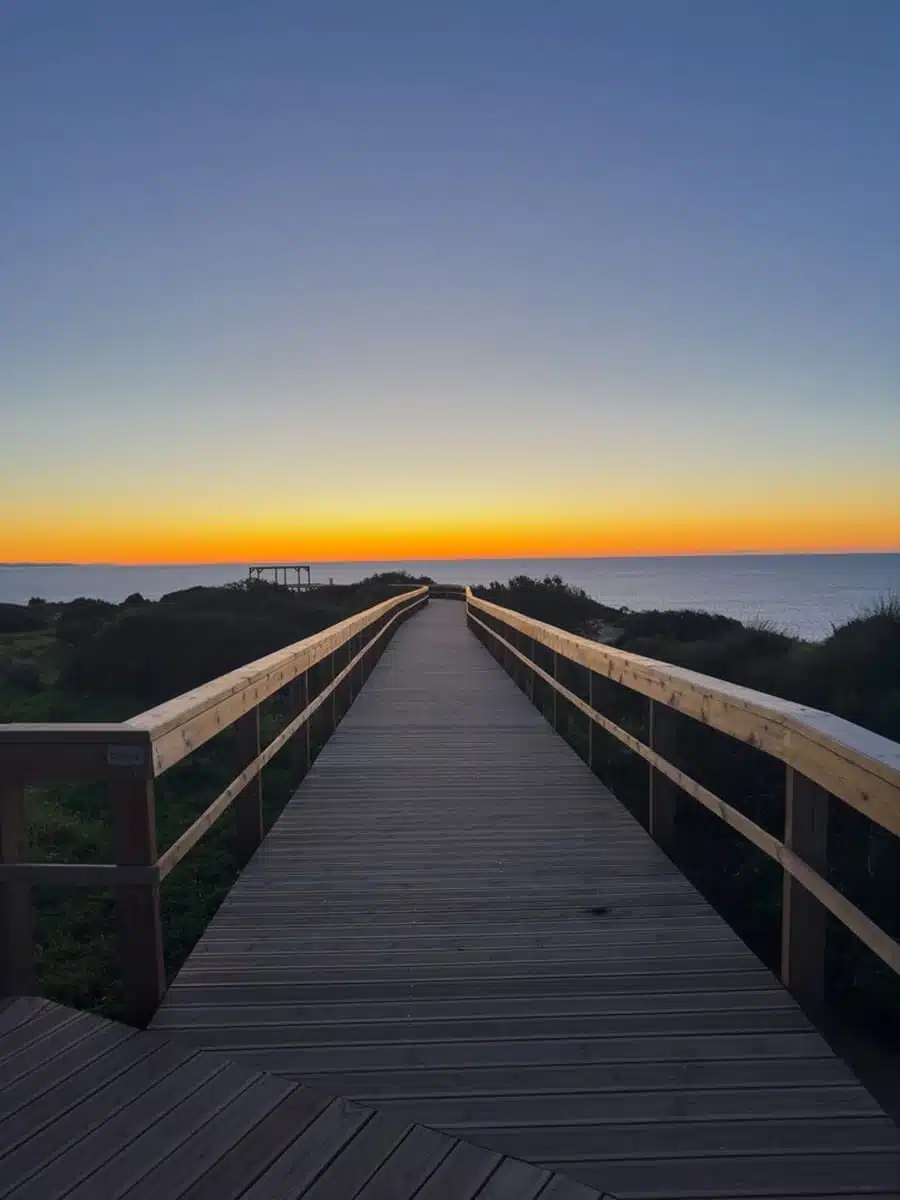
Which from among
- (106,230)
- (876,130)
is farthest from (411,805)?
(106,230)

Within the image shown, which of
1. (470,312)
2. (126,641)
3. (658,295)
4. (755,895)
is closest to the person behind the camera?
(755,895)

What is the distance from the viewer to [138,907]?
2752 millimetres

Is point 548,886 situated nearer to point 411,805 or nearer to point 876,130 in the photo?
point 411,805

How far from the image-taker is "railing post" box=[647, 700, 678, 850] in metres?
4.34

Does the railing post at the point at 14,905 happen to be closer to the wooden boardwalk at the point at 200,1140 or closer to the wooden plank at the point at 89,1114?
the wooden boardwalk at the point at 200,1140

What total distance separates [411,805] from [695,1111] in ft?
11.4

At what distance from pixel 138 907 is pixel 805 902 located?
207 cm

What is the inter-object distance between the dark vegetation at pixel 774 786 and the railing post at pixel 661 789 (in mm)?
154

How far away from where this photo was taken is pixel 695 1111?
229 cm

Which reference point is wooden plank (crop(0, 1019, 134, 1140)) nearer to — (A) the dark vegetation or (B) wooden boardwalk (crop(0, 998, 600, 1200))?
(B) wooden boardwalk (crop(0, 998, 600, 1200))

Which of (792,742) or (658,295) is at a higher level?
(658,295)

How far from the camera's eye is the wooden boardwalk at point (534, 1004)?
2158 mm

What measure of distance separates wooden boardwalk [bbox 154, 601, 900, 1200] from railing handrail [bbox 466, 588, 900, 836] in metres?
0.80

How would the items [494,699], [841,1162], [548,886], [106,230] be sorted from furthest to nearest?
1. [106,230]
2. [494,699]
3. [548,886]
4. [841,1162]
